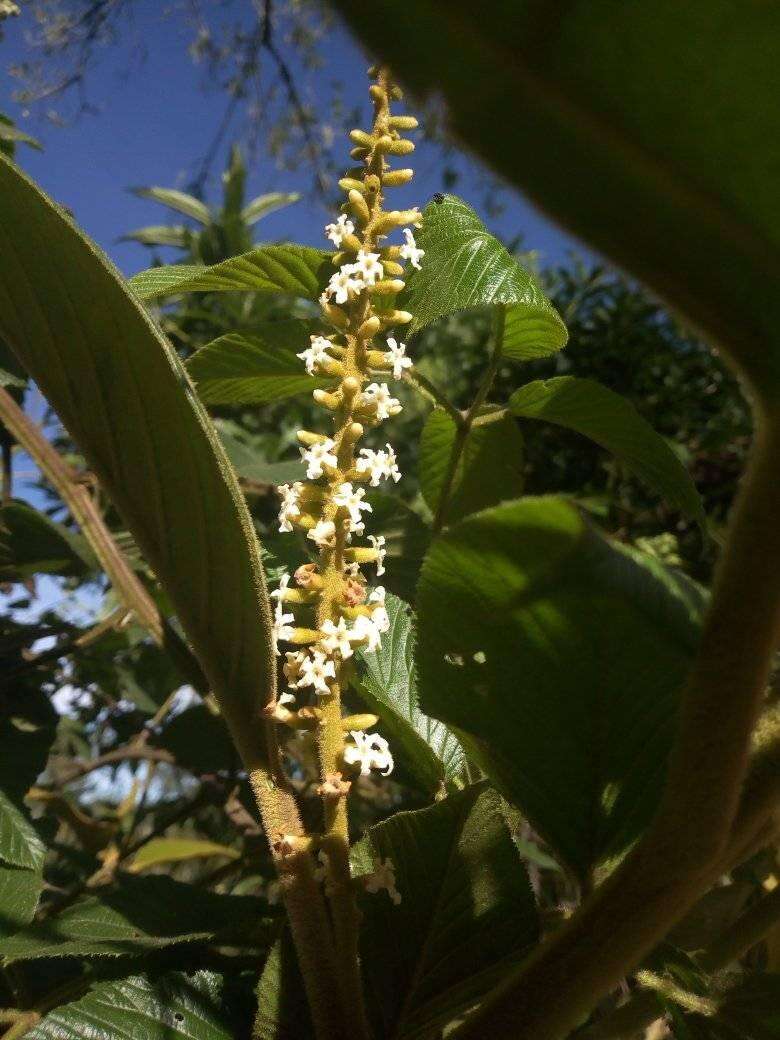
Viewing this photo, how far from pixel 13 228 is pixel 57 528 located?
61cm

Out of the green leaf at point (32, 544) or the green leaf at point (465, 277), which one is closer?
the green leaf at point (465, 277)

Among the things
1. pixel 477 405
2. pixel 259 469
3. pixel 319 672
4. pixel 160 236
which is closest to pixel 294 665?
pixel 319 672

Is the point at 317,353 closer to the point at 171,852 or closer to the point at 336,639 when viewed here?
the point at 336,639

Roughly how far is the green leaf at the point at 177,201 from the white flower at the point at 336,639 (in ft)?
4.90

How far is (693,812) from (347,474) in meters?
0.22

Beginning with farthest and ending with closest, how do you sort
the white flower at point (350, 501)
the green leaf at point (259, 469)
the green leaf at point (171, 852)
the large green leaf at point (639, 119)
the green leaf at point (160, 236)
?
the green leaf at point (160, 236), the green leaf at point (171, 852), the green leaf at point (259, 469), the white flower at point (350, 501), the large green leaf at point (639, 119)

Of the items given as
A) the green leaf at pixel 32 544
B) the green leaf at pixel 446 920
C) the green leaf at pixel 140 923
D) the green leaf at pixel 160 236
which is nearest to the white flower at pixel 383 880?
the green leaf at pixel 446 920

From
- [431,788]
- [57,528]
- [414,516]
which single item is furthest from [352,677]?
[57,528]

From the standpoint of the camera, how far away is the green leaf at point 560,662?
0.61ft

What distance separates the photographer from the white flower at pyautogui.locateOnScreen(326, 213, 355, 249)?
1.44 feet

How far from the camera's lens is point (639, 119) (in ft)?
0.43

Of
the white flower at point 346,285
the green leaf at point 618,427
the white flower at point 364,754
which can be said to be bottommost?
the white flower at point 364,754

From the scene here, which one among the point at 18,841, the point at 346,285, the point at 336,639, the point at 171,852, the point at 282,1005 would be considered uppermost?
the point at 346,285

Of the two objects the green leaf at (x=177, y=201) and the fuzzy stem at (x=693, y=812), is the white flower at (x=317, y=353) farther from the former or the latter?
the green leaf at (x=177, y=201)
